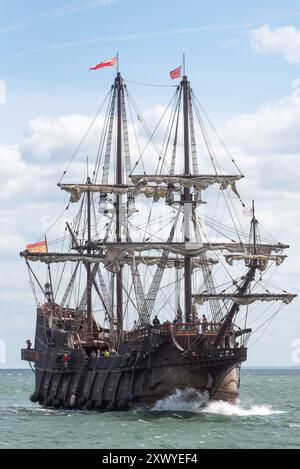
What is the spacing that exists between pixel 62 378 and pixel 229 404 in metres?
15.4

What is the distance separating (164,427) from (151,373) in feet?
26.2

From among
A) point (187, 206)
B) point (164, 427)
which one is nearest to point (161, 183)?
point (187, 206)

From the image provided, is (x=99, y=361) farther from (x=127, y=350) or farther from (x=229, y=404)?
(x=229, y=404)

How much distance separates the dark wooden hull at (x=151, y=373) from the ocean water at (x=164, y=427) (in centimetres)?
70

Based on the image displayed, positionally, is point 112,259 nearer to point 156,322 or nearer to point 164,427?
point 156,322

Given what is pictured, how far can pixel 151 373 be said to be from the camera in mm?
63500

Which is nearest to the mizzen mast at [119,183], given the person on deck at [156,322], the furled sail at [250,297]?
the person on deck at [156,322]

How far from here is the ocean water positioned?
4997 cm

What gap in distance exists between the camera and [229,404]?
2512 inches

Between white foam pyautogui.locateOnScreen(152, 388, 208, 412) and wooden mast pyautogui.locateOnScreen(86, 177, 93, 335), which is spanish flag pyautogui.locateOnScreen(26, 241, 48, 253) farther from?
white foam pyautogui.locateOnScreen(152, 388, 208, 412)
